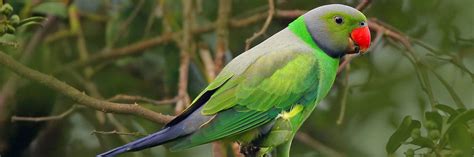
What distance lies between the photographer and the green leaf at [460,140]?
198 centimetres

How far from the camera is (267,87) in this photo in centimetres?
204

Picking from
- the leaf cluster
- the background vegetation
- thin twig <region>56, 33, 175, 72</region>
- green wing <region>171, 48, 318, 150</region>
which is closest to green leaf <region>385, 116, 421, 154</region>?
the leaf cluster

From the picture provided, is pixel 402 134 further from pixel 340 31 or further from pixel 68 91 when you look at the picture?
pixel 68 91

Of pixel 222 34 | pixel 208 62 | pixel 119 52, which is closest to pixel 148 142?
pixel 222 34

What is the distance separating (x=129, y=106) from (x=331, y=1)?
3.56 feet

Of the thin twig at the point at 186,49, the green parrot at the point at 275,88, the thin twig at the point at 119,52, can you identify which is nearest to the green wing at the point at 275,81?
the green parrot at the point at 275,88

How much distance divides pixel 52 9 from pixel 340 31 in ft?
3.35

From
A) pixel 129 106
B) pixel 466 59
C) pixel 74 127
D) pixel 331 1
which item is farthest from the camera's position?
pixel 74 127

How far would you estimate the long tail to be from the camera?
5.97 feet

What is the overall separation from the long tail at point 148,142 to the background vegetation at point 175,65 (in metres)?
0.67

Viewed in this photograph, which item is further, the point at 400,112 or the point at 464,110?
the point at 400,112

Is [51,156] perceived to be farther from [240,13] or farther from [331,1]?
[331,1]

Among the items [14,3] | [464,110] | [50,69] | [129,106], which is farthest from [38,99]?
[464,110]

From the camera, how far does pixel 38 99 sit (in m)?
2.99
